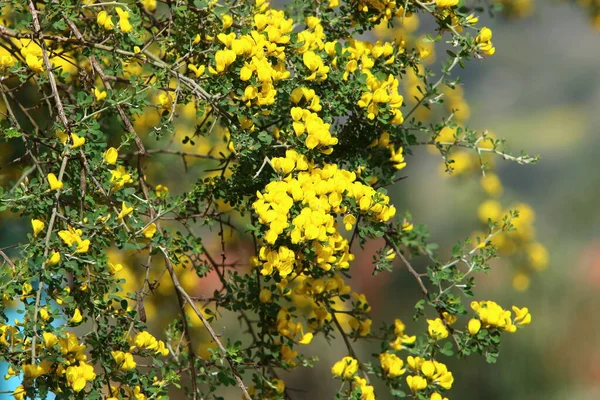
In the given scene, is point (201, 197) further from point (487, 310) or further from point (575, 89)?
point (575, 89)

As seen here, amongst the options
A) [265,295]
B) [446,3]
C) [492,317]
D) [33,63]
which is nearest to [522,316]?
[492,317]

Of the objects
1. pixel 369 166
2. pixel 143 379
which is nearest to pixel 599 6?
pixel 369 166

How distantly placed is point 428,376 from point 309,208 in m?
0.42

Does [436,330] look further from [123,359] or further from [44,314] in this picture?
[44,314]

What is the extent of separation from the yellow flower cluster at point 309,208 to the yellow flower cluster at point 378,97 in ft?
0.47

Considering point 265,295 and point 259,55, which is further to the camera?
point 265,295

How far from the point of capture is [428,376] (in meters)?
1.39

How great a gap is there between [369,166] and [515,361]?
8.82ft

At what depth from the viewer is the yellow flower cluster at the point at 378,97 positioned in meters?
1.34

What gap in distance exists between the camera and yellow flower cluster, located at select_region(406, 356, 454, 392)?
1373 mm

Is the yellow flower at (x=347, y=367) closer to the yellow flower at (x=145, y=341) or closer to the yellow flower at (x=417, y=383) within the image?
the yellow flower at (x=417, y=383)

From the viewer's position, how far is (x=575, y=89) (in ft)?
16.1

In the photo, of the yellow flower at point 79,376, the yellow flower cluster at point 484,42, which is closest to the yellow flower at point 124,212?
the yellow flower at point 79,376

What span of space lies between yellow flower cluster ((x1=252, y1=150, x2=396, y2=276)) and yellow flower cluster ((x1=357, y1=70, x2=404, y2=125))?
144 mm
